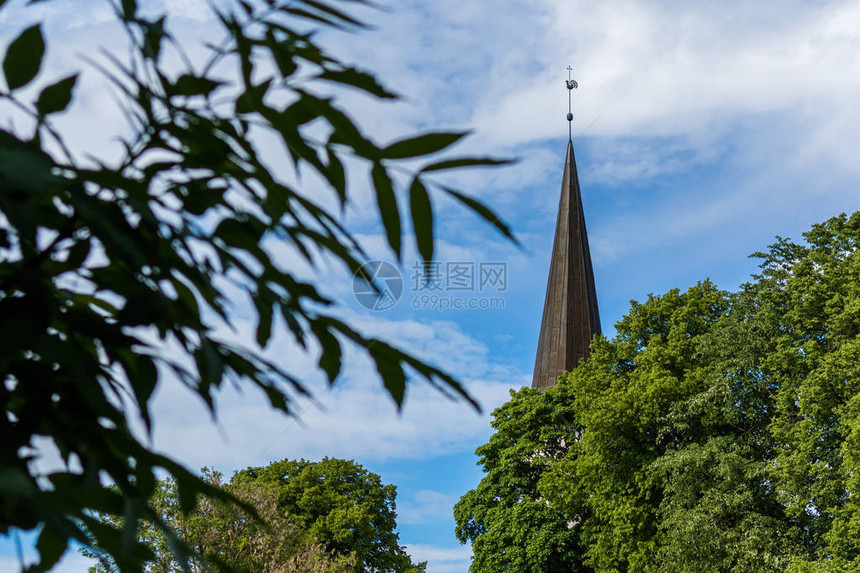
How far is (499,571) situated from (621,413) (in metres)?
10.0

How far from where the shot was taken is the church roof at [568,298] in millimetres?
48969

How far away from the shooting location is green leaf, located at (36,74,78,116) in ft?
4.09

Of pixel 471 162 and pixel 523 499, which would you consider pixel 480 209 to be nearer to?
pixel 471 162

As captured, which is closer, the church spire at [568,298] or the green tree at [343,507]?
the green tree at [343,507]

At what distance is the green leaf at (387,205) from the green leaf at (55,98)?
47 centimetres

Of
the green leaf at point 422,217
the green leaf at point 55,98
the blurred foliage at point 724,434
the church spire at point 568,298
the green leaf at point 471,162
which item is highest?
the church spire at point 568,298

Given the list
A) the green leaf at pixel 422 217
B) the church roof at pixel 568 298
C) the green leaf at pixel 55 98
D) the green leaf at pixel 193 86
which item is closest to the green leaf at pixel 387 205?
the green leaf at pixel 422 217

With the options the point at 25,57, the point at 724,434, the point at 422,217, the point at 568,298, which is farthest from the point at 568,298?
the point at 25,57

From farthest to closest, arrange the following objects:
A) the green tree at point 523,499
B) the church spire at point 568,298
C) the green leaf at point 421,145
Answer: the church spire at point 568,298 → the green tree at point 523,499 → the green leaf at point 421,145

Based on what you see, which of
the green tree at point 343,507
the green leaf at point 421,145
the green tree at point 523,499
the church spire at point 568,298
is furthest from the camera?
the church spire at point 568,298

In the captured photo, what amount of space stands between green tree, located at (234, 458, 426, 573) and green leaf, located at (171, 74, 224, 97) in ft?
120

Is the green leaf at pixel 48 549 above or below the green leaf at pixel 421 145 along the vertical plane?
below

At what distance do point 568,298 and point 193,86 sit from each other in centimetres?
5002

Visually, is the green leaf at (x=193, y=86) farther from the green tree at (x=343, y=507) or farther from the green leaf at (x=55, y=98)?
the green tree at (x=343, y=507)
